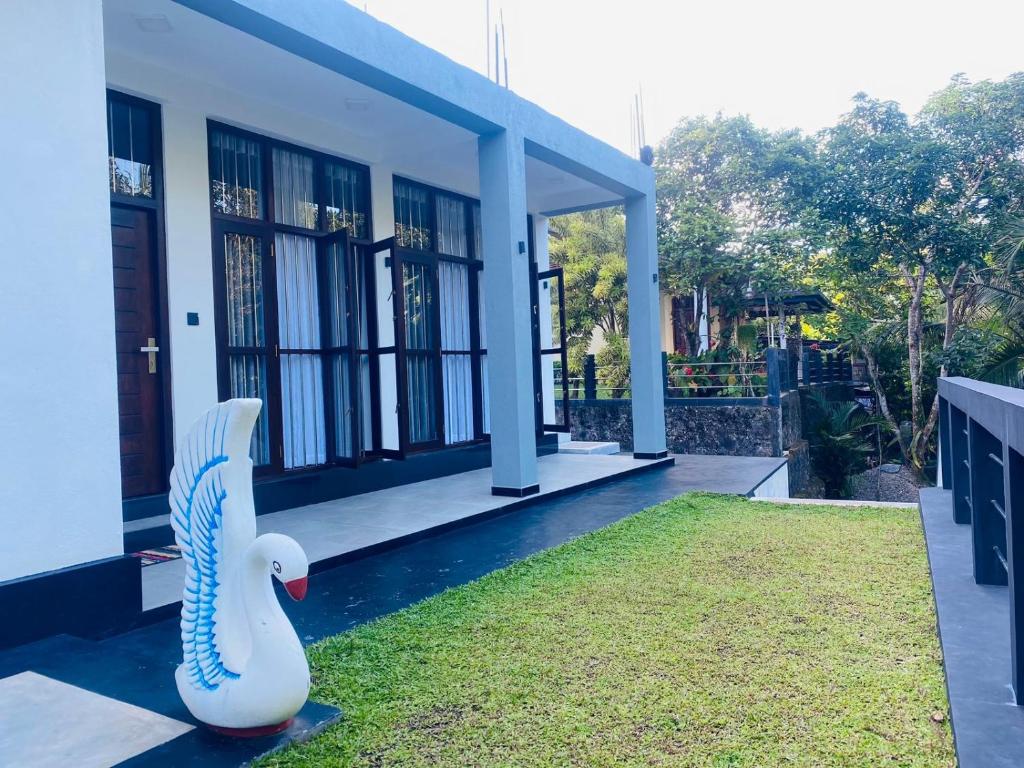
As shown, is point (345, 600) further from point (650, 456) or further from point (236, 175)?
point (650, 456)

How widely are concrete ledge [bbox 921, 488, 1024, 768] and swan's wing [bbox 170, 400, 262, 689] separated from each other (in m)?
2.04

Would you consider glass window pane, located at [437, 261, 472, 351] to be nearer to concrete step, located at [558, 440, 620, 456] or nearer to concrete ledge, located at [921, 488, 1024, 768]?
concrete step, located at [558, 440, 620, 456]

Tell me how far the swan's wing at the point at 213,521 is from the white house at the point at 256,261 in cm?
126

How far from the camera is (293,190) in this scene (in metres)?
6.34

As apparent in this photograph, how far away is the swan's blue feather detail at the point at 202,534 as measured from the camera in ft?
7.32

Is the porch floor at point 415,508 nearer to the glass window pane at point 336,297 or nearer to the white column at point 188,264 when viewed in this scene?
the white column at point 188,264

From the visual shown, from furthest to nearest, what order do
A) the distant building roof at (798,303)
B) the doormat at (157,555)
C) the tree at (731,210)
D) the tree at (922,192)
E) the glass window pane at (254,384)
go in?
the distant building roof at (798,303) < the tree at (731,210) < the tree at (922,192) < the glass window pane at (254,384) < the doormat at (157,555)

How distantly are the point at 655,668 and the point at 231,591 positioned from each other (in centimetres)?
152

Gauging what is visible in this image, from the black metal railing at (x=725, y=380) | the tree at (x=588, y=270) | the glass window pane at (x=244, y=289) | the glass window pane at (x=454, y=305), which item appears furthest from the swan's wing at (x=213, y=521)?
the tree at (x=588, y=270)

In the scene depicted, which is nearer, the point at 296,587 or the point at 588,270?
the point at 296,587

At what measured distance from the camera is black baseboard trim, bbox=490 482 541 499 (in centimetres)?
623

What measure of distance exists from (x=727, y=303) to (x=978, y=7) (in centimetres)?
849

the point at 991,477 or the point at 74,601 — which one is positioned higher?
the point at 991,477

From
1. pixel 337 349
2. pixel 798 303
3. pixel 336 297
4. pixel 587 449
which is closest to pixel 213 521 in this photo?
pixel 337 349
